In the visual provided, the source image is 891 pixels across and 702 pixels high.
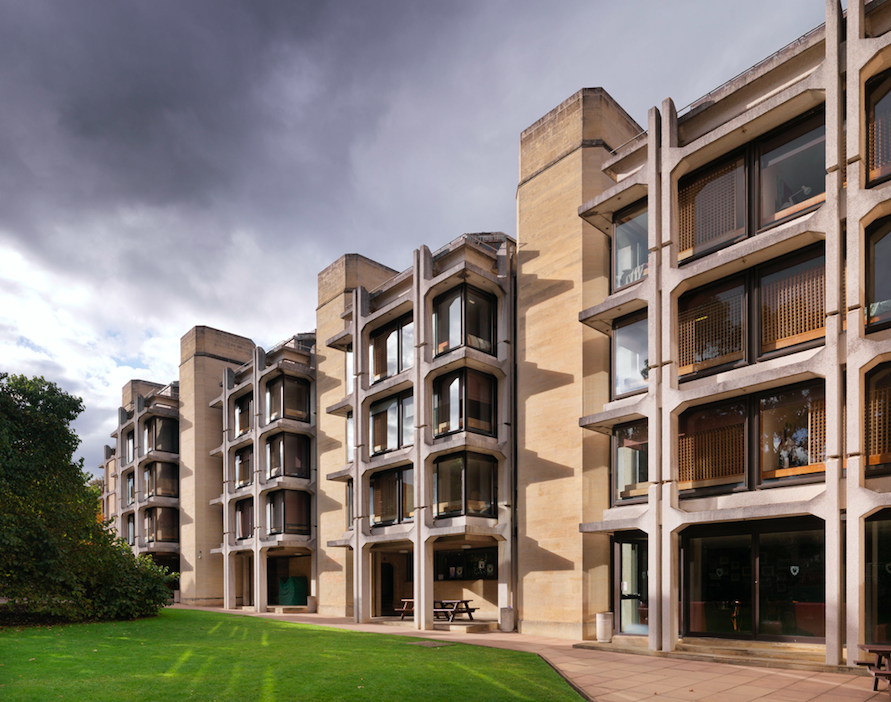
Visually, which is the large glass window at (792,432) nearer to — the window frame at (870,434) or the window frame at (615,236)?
the window frame at (870,434)

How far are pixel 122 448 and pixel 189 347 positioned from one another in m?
14.0

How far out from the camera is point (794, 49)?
54.7 ft

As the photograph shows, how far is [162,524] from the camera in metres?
48.2

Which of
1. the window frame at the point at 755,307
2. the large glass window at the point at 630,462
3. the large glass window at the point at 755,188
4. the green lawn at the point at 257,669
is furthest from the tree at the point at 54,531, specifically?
the large glass window at the point at 755,188

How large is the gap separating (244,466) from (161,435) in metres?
12.0

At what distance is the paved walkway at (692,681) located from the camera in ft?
37.1

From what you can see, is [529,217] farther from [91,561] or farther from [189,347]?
[189,347]

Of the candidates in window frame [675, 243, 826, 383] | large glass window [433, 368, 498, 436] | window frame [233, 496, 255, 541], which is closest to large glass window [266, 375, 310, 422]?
window frame [233, 496, 255, 541]

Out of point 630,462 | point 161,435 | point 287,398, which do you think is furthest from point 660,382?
point 161,435

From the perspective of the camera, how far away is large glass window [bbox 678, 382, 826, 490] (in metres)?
15.2

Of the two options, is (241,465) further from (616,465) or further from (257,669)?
(257,669)

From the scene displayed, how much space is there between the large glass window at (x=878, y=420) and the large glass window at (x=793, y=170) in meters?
4.35

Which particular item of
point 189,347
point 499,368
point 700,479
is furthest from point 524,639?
point 189,347

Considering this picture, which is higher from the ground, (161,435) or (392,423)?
(392,423)
